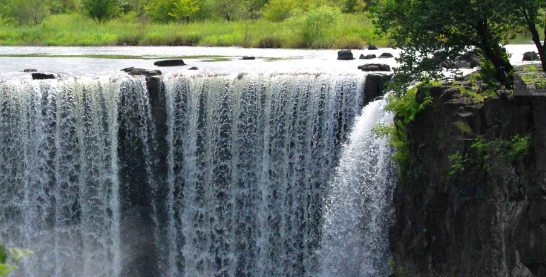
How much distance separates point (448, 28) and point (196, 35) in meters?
21.6

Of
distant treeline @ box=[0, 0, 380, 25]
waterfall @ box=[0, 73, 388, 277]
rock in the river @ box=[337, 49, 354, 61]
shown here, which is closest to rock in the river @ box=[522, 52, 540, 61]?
waterfall @ box=[0, 73, 388, 277]

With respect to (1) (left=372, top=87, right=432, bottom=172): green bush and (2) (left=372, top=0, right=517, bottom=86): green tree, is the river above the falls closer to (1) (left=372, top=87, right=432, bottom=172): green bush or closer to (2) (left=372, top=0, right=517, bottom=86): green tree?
(1) (left=372, top=87, right=432, bottom=172): green bush

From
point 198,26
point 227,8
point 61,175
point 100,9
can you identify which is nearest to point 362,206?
point 61,175

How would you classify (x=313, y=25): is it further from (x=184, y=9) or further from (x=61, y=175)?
(x=184, y=9)

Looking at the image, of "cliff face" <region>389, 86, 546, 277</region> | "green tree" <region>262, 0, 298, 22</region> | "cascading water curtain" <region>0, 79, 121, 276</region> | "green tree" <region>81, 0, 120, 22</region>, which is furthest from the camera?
"green tree" <region>81, 0, 120, 22</region>

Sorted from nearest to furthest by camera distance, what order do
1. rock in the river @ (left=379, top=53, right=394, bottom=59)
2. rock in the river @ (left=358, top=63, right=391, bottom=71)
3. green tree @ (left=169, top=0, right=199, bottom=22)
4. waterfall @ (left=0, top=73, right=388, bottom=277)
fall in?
waterfall @ (left=0, top=73, right=388, bottom=277)
rock in the river @ (left=358, top=63, right=391, bottom=71)
rock in the river @ (left=379, top=53, right=394, bottom=59)
green tree @ (left=169, top=0, right=199, bottom=22)

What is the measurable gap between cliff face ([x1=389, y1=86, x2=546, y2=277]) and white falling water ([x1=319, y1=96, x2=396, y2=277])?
510mm

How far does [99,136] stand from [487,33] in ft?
23.3

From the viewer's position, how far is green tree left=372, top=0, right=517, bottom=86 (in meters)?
8.99

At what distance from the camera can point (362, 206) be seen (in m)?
11.5

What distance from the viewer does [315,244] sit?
12742mm

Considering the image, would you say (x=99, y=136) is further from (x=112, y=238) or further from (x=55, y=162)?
(x=112, y=238)

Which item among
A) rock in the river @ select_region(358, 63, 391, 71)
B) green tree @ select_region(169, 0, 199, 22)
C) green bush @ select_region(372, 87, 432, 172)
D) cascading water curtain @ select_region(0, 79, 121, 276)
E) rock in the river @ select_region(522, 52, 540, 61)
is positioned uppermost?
green tree @ select_region(169, 0, 199, 22)

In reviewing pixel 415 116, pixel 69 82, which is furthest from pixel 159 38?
pixel 415 116
